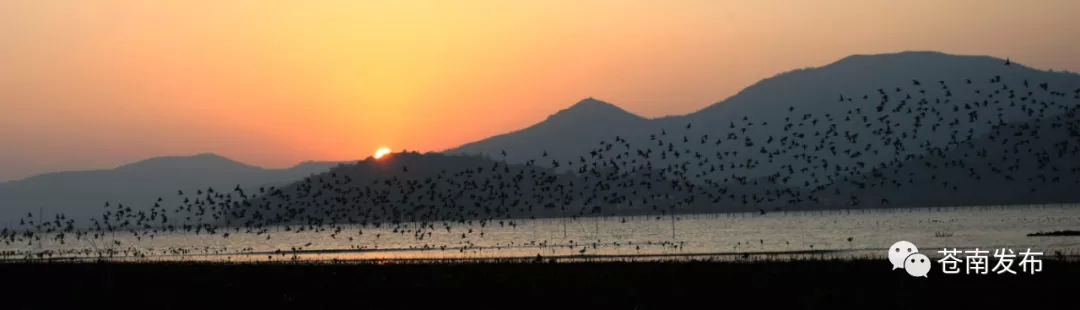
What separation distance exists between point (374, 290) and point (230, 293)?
5213mm

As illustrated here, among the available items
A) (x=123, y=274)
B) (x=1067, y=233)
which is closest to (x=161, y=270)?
(x=123, y=274)

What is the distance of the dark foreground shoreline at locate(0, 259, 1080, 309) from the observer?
3838cm

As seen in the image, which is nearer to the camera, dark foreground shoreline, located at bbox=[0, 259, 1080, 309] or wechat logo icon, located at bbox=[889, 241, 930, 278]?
dark foreground shoreline, located at bbox=[0, 259, 1080, 309]

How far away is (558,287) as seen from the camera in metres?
45.4

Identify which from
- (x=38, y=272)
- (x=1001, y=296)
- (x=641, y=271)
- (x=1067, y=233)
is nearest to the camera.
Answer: (x=1001, y=296)

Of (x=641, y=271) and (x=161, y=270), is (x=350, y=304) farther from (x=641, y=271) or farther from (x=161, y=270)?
(x=161, y=270)

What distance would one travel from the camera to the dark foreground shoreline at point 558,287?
126 ft

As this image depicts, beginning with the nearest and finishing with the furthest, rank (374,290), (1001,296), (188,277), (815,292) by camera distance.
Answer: (1001,296) < (815,292) < (374,290) < (188,277)

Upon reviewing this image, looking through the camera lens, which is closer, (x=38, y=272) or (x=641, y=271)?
(x=641, y=271)

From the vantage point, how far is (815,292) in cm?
3978

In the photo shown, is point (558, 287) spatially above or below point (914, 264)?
below

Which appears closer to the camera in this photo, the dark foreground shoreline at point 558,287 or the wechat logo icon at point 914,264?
the dark foreground shoreline at point 558,287

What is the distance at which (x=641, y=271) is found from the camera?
2029 inches

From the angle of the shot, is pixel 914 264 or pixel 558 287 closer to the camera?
pixel 558 287
